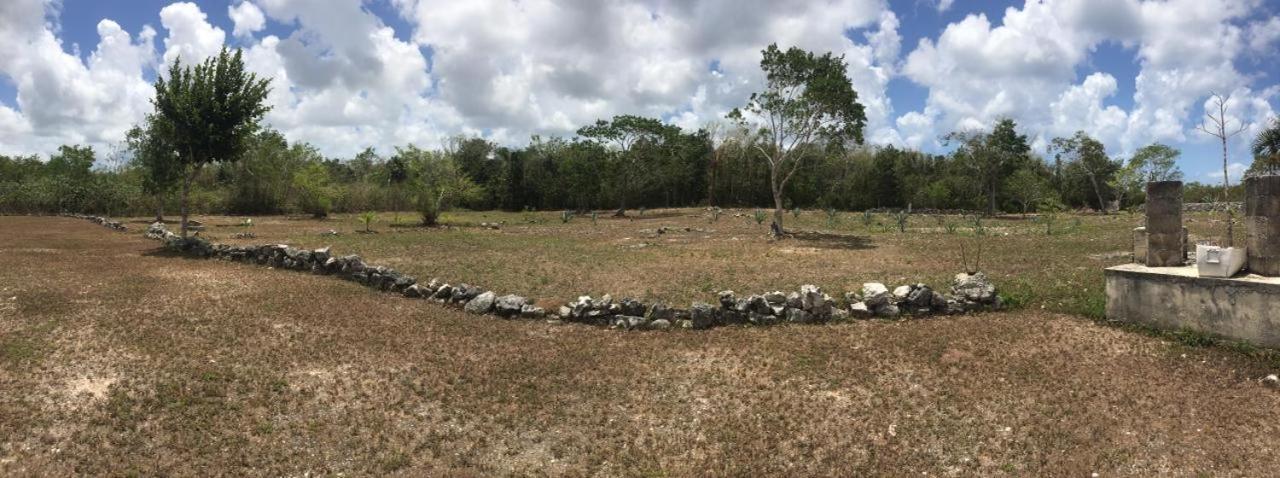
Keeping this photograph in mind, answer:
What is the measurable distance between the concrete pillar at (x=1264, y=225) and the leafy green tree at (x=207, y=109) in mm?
27450

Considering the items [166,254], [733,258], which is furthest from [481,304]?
[166,254]

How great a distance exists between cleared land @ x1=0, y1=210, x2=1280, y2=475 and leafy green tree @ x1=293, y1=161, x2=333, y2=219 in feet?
99.4

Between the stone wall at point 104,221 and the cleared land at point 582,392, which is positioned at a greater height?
the stone wall at point 104,221

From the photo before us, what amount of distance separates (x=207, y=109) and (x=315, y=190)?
2130 centimetres

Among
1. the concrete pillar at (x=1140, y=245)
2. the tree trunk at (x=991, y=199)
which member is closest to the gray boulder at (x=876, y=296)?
the concrete pillar at (x=1140, y=245)

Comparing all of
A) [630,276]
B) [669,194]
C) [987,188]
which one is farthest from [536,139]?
[630,276]

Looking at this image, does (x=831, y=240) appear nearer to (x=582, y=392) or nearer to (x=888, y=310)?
(x=888, y=310)

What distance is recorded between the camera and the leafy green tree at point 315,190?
43.3m

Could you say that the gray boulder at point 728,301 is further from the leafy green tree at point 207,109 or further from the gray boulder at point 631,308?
the leafy green tree at point 207,109

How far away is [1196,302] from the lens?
9891mm

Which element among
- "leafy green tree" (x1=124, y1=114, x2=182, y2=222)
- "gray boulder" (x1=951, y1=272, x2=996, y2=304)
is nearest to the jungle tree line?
"leafy green tree" (x1=124, y1=114, x2=182, y2=222)

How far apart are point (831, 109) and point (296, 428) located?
24.2 meters

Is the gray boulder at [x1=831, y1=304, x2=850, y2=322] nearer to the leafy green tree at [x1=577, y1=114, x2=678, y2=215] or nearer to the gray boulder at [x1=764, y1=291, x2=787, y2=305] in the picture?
the gray boulder at [x1=764, y1=291, x2=787, y2=305]

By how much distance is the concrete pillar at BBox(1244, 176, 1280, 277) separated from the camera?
9.88m
